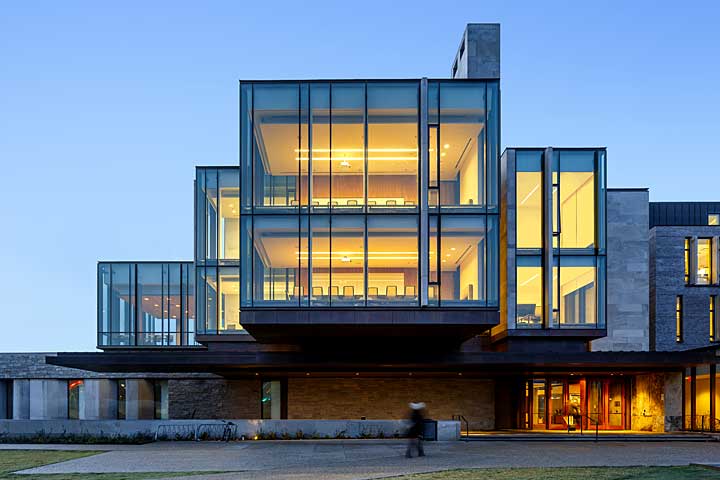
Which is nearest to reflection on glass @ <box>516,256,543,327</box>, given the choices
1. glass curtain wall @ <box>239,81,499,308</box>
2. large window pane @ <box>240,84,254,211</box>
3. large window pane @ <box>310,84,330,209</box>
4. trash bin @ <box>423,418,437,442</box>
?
trash bin @ <box>423,418,437,442</box>

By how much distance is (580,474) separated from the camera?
579 inches

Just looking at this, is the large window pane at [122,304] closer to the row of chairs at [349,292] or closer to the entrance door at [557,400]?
the row of chairs at [349,292]

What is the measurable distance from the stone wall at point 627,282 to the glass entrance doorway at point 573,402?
253cm

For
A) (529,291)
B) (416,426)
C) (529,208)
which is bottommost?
(416,426)

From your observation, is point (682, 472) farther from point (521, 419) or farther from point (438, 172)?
point (521, 419)

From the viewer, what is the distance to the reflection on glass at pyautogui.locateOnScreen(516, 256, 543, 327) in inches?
1122

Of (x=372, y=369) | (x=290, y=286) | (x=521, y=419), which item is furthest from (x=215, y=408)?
(x=290, y=286)

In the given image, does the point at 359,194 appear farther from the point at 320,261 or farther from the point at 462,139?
the point at 462,139

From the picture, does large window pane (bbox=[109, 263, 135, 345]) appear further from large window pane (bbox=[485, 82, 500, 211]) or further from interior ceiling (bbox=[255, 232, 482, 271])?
large window pane (bbox=[485, 82, 500, 211])

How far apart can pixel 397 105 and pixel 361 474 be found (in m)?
12.3

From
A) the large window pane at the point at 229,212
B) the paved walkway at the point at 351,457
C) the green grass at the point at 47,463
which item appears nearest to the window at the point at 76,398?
the large window pane at the point at 229,212

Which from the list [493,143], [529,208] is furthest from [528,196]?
[493,143]

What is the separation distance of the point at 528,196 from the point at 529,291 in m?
Result: 3.54

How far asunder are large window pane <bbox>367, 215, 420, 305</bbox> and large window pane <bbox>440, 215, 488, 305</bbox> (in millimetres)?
870
